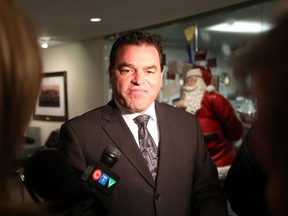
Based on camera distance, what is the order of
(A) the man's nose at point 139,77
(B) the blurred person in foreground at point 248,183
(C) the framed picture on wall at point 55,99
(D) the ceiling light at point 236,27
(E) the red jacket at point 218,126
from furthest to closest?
(C) the framed picture on wall at point 55,99, (D) the ceiling light at point 236,27, (E) the red jacket at point 218,126, (A) the man's nose at point 139,77, (B) the blurred person in foreground at point 248,183

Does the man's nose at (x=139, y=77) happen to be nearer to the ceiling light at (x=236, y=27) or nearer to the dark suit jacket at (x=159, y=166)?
the dark suit jacket at (x=159, y=166)

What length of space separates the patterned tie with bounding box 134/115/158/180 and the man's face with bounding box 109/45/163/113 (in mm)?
45

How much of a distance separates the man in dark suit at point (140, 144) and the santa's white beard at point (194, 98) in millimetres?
1445

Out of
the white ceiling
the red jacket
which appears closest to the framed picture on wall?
the white ceiling

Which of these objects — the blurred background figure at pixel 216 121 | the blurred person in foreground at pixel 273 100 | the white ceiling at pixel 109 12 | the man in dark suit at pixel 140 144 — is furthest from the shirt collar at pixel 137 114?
the blurred background figure at pixel 216 121

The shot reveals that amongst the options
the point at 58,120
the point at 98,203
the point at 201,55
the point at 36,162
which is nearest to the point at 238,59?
the point at 98,203

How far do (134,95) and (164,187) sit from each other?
16.0 inches

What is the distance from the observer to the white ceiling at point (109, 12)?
9.84 feet

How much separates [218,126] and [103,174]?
1.94 meters

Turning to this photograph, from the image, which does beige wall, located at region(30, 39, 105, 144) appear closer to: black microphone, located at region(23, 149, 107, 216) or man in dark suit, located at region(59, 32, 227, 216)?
man in dark suit, located at region(59, 32, 227, 216)

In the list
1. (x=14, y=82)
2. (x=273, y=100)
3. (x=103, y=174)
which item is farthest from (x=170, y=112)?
(x=14, y=82)

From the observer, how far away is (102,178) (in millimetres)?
1219

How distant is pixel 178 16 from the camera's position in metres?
3.62

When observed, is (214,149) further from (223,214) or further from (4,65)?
(4,65)
